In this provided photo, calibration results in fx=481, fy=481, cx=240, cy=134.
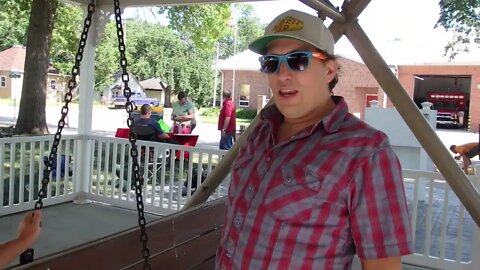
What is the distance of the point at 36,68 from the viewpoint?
11188 mm

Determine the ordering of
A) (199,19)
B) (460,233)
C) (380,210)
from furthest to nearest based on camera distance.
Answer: (199,19) → (460,233) → (380,210)

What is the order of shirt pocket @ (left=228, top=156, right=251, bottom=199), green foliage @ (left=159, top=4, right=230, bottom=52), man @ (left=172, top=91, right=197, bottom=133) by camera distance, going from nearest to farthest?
shirt pocket @ (left=228, top=156, right=251, bottom=199) → man @ (left=172, top=91, right=197, bottom=133) → green foliage @ (left=159, top=4, right=230, bottom=52)

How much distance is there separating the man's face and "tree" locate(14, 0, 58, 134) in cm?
991

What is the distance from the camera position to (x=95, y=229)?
5.30 meters

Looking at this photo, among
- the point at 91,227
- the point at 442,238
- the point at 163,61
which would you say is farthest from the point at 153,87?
the point at 442,238

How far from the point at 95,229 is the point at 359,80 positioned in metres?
21.8

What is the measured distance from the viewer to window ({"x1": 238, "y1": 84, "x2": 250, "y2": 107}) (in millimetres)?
31859

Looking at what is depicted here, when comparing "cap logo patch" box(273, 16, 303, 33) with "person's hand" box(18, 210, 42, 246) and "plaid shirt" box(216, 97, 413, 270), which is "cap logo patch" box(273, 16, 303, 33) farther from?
"person's hand" box(18, 210, 42, 246)

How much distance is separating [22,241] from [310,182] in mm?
1109

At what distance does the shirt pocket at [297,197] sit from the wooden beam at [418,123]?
2.15 m

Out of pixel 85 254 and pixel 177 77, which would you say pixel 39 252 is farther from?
pixel 177 77

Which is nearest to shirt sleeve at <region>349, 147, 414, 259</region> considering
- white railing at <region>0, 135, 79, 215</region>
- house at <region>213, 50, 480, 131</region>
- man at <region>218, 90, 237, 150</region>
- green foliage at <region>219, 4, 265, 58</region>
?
white railing at <region>0, 135, 79, 215</region>

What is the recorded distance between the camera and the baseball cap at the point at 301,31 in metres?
1.45

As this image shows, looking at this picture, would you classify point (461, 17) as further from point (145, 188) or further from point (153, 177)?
point (145, 188)
